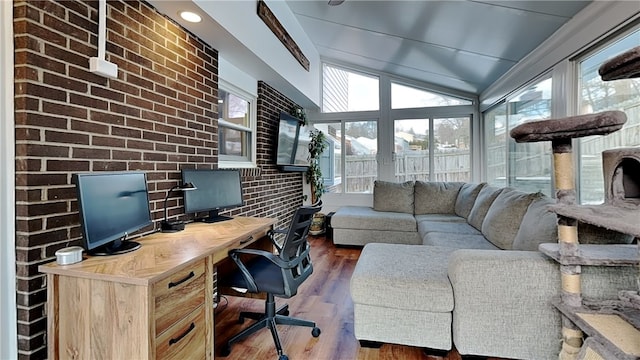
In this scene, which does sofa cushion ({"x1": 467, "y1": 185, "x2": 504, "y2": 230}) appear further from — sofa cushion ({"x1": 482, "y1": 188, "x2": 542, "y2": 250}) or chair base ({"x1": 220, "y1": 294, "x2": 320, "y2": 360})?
chair base ({"x1": 220, "y1": 294, "x2": 320, "y2": 360})

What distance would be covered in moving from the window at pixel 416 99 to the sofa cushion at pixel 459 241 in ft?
8.95

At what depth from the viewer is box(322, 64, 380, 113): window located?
519cm

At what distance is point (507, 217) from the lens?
2416 mm

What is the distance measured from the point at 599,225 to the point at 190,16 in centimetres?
247

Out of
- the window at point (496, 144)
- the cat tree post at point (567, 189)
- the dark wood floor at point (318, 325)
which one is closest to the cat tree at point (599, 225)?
the cat tree post at point (567, 189)

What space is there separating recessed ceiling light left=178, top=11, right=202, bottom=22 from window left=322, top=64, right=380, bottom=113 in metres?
3.44

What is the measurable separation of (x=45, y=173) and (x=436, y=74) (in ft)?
14.8

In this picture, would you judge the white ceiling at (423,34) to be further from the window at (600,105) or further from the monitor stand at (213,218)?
the monitor stand at (213,218)

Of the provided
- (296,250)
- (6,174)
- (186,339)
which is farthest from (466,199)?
(6,174)

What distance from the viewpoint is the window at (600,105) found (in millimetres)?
1870

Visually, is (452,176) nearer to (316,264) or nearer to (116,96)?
(316,264)

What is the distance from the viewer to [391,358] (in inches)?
68.5

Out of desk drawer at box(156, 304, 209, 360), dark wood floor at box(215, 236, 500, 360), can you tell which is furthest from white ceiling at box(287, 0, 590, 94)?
desk drawer at box(156, 304, 209, 360)

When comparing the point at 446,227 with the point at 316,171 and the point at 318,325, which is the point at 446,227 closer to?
the point at 318,325
